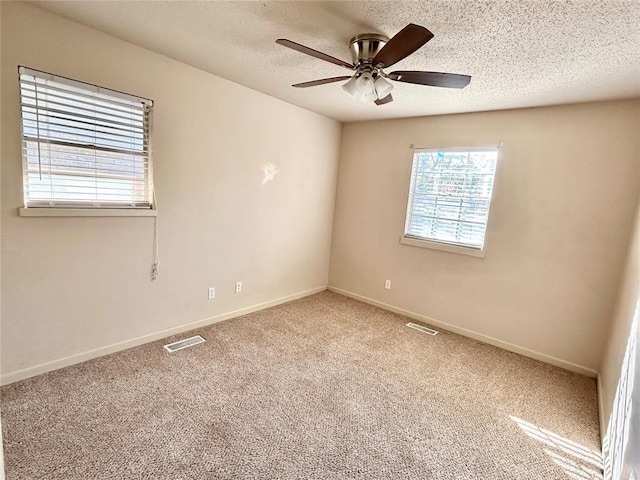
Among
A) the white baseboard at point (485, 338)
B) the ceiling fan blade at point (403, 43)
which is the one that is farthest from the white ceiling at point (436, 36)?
the white baseboard at point (485, 338)

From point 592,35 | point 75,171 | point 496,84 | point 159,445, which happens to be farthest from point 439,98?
point 159,445

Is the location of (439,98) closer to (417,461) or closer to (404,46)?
(404,46)

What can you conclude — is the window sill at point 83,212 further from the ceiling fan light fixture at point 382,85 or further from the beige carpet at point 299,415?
the ceiling fan light fixture at point 382,85

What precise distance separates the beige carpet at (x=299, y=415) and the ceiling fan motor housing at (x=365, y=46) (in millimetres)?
2248

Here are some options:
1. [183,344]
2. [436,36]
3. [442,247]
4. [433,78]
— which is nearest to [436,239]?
[442,247]

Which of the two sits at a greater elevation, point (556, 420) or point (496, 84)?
point (496, 84)

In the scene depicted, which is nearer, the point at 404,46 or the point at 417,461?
the point at 404,46

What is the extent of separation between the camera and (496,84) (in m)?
2.55

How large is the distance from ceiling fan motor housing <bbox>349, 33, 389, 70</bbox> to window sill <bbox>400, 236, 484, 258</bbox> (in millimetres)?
2245

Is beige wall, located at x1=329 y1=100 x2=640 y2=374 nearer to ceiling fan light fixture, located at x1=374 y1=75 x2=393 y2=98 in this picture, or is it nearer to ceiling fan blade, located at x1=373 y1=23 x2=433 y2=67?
ceiling fan light fixture, located at x1=374 y1=75 x2=393 y2=98

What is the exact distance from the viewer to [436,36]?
1.91 m

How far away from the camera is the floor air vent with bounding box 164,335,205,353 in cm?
276

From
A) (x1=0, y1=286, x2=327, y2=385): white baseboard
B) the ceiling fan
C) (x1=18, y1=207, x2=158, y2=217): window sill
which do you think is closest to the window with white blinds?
(x1=18, y1=207, x2=158, y2=217): window sill

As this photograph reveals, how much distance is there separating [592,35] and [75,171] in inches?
131
